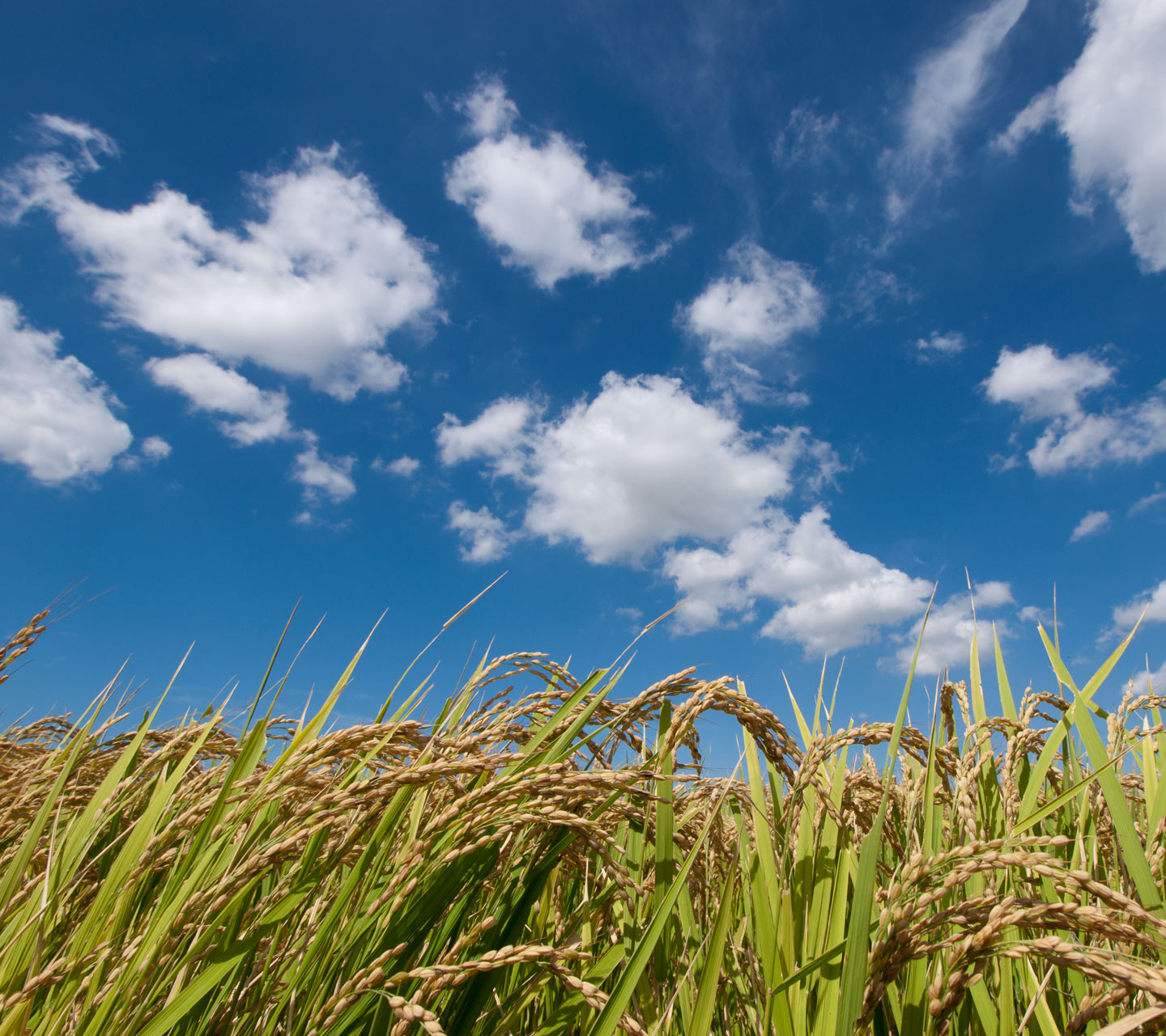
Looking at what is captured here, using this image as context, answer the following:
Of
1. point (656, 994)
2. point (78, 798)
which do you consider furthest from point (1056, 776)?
point (78, 798)

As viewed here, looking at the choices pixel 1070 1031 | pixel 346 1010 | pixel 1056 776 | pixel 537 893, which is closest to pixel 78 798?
pixel 346 1010

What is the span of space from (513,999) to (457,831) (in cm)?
52

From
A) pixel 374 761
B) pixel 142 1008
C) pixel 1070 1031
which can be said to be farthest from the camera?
pixel 374 761

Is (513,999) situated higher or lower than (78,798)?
lower

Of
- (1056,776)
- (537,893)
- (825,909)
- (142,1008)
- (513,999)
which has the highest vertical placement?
(1056,776)

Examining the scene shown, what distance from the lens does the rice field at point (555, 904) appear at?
1202 millimetres

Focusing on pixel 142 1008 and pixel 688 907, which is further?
pixel 688 907

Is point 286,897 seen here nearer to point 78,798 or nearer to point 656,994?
point 656,994

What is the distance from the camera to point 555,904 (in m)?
1.99

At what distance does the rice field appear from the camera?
120cm

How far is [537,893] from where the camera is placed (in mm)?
1532

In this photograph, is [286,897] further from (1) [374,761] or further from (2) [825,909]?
(2) [825,909]

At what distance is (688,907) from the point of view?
1.82m

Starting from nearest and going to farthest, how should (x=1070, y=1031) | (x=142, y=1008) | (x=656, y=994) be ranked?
(x=142, y=1008) < (x=1070, y=1031) < (x=656, y=994)
